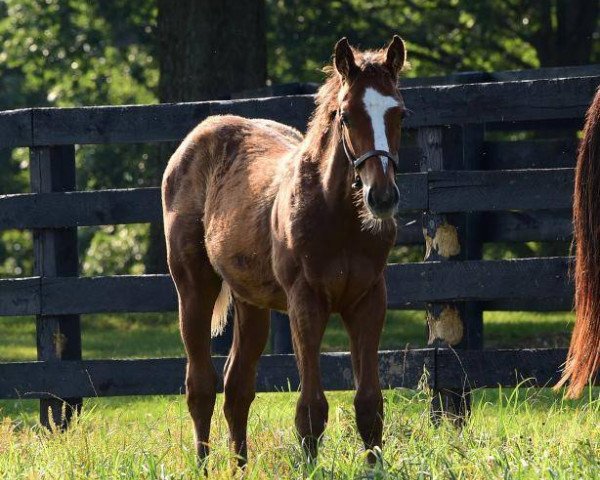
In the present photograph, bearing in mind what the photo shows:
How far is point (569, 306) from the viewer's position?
10141 millimetres

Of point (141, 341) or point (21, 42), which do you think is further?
point (21, 42)

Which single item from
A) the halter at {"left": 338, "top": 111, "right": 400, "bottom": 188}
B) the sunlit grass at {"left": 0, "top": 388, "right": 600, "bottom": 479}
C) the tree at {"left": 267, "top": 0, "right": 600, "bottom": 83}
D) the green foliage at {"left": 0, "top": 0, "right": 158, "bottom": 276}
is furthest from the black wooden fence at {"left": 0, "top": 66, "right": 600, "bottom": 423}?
the green foliage at {"left": 0, "top": 0, "right": 158, "bottom": 276}

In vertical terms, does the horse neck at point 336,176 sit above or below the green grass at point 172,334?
above

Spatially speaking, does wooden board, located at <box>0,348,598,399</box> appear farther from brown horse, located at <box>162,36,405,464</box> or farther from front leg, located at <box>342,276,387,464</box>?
front leg, located at <box>342,276,387,464</box>

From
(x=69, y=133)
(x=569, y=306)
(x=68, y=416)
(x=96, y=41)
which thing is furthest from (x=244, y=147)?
(x=96, y=41)

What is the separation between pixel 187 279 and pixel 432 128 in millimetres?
1790

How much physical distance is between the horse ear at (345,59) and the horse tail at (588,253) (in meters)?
0.97

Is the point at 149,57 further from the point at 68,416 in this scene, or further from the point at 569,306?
the point at 68,416

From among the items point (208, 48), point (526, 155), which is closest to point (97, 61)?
point (208, 48)

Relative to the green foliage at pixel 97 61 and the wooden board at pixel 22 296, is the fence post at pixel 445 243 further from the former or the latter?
the green foliage at pixel 97 61

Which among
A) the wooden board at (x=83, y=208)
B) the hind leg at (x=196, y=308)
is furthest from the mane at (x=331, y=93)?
the wooden board at (x=83, y=208)

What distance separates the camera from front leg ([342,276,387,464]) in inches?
201

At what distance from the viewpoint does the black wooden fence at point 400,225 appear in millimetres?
7117

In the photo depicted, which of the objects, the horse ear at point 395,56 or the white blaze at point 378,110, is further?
the horse ear at point 395,56
